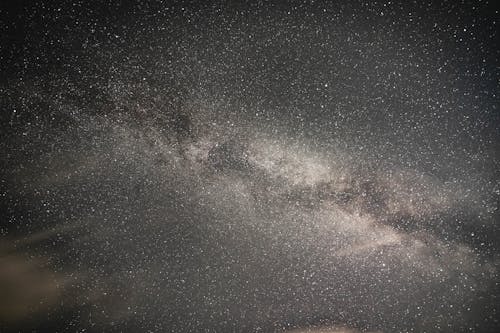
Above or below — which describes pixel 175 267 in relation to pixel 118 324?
above

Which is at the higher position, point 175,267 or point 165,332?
point 175,267

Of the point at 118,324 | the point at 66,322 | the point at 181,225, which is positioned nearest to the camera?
the point at 181,225

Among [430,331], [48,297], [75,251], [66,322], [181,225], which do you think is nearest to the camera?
[181,225]

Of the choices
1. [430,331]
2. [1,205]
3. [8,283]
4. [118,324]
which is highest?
[1,205]

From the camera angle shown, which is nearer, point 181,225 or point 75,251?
point 181,225

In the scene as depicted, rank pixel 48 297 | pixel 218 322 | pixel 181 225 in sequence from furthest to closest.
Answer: pixel 218 322
pixel 48 297
pixel 181 225

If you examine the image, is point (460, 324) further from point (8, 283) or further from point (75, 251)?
point (8, 283)

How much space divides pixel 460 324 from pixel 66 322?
587 inches

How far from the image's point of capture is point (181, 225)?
19.0 feet

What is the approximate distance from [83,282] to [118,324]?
162 inches

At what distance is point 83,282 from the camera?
6.66 metres

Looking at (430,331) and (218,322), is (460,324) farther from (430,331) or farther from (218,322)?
(218,322)

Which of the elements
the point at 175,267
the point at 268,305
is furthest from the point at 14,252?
the point at 268,305

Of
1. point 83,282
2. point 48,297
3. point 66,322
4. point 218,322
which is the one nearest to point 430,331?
point 218,322
